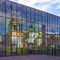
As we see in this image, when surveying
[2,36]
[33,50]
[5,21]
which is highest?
[5,21]

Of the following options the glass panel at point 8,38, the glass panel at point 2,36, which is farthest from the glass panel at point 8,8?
the glass panel at point 2,36

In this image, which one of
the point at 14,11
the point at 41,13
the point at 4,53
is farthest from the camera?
the point at 41,13

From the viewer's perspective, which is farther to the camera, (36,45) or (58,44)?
(58,44)

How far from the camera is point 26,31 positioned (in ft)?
114

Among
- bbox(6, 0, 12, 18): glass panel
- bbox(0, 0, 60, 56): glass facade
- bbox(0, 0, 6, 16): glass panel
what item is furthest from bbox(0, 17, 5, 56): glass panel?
bbox(6, 0, 12, 18): glass panel

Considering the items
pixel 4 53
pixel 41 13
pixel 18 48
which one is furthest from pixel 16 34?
pixel 41 13

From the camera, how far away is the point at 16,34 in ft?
107

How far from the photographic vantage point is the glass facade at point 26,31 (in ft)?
99.7

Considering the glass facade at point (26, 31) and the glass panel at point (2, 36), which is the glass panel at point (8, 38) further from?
the glass panel at point (2, 36)

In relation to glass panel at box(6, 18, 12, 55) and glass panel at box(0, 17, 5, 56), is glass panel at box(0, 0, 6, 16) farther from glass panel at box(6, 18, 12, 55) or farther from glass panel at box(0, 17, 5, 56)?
glass panel at box(6, 18, 12, 55)

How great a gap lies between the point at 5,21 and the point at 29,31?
21.5 feet

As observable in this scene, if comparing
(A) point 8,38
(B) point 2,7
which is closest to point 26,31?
(A) point 8,38

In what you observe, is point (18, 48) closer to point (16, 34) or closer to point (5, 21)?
point (16, 34)

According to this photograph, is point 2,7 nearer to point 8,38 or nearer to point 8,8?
point 8,8
